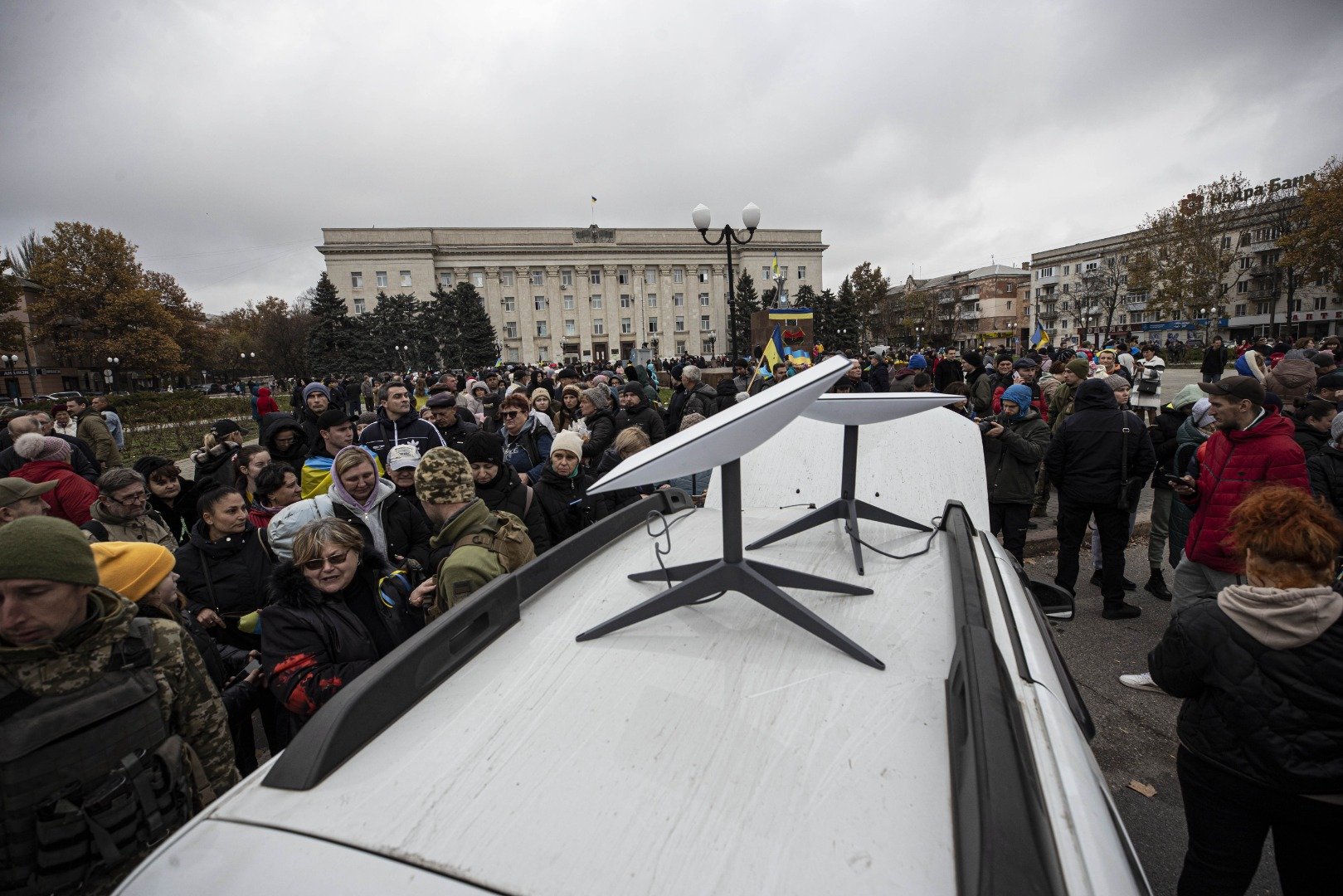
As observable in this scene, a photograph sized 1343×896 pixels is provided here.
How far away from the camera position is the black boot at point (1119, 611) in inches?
191

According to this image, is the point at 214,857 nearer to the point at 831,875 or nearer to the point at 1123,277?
the point at 831,875

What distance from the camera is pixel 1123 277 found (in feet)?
176

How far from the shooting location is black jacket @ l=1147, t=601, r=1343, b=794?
1759mm

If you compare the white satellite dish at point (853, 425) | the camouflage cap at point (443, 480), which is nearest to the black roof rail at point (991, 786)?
the white satellite dish at point (853, 425)

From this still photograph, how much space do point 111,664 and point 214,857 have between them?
3.68 feet

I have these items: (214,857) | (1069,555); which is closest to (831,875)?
(214,857)

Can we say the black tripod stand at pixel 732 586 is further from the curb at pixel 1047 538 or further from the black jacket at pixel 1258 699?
the curb at pixel 1047 538

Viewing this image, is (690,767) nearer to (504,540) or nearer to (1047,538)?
(504,540)

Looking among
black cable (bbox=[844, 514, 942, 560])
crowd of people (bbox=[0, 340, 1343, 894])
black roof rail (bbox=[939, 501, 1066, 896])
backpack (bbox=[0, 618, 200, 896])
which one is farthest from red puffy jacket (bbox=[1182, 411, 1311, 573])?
backpack (bbox=[0, 618, 200, 896])

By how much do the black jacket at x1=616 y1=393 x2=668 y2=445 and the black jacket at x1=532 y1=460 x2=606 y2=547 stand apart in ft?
6.01

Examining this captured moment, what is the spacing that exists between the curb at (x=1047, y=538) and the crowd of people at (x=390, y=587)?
3.08ft

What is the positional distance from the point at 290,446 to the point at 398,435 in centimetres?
98

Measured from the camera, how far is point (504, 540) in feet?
10.00

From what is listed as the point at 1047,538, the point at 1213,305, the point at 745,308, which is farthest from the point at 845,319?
the point at 1047,538
